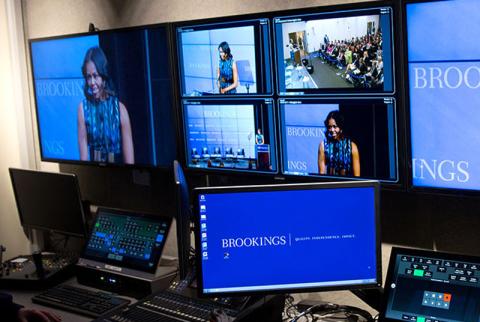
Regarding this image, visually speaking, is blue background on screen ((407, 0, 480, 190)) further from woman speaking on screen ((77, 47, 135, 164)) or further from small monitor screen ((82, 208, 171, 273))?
woman speaking on screen ((77, 47, 135, 164))

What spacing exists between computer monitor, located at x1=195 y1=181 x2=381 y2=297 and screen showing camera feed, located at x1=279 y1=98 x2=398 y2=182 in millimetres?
191

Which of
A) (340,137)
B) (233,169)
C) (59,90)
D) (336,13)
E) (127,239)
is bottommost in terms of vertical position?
(127,239)

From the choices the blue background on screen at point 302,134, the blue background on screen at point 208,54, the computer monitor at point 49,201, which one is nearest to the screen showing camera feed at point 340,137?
the blue background on screen at point 302,134

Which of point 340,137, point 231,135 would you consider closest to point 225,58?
point 231,135

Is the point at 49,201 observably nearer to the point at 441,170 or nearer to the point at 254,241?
the point at 254,241

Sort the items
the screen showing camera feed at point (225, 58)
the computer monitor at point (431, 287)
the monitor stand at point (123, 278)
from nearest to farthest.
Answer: the computer monitor at point (431, 287), the screen showing camera feed at point (225, 58), the monitor stand at point (123, 278)

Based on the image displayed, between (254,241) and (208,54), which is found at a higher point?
(208,54)

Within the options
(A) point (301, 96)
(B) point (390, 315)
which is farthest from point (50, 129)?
(B) point (390, 315)

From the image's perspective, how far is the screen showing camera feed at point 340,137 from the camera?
7.27 feet

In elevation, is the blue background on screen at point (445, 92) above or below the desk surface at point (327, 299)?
above

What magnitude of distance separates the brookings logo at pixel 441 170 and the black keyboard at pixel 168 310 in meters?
0.77

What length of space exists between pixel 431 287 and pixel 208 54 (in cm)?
125

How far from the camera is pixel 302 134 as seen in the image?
242 cm

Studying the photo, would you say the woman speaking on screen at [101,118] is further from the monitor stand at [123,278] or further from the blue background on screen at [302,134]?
the blue background on screen at [302,134]
